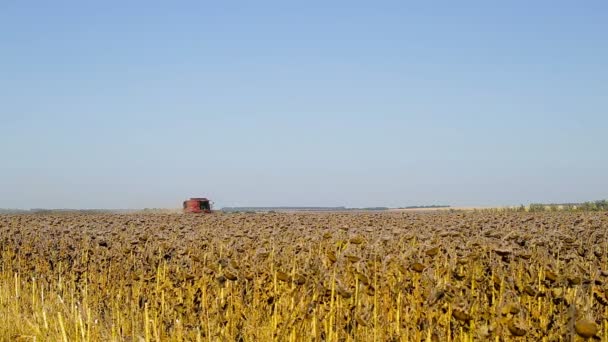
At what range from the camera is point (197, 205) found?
51.9 m

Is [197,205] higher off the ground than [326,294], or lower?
higher

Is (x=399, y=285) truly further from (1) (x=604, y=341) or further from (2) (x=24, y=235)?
(2) (x=24, y=235)

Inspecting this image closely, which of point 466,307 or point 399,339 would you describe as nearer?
point 466,307

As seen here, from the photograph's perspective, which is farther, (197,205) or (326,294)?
(197,205)

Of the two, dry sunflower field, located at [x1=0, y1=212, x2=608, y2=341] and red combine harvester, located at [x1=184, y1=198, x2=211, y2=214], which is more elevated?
red combine harvester, located at [x1=184, y1=198, x2=211, y2=214]

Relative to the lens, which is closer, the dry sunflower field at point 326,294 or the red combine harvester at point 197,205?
the dry sunflower field at point 326,294

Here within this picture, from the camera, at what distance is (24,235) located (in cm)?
1561

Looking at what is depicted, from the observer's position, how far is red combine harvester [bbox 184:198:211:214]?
51138mm

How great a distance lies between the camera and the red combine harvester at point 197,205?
5114 centimetres

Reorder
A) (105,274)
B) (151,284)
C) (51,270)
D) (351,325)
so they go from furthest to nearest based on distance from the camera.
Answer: (51,270) → (105,274) → (151,284) → (351,325)

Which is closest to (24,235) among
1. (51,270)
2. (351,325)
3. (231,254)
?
(51,270)

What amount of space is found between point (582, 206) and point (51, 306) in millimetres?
47311

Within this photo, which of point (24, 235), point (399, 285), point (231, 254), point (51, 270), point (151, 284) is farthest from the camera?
point (24, 235)

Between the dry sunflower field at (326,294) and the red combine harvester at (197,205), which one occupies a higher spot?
the red combine harvester at (197,205)
